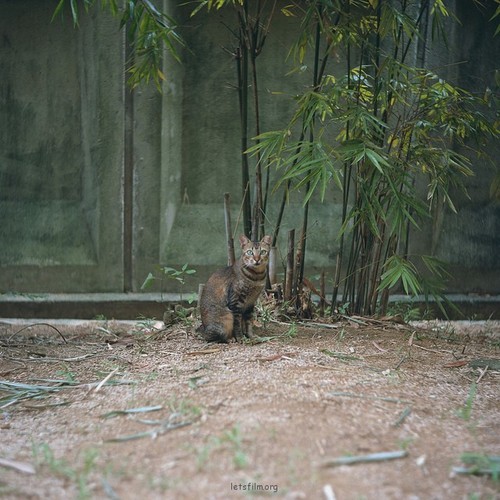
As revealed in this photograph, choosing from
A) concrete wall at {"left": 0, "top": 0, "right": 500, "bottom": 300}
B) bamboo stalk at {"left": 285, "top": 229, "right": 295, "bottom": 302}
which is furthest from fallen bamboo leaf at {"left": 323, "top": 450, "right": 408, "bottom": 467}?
concrete wall at {"left": 0, "top": 0, "right": 500, "bottom": 300}

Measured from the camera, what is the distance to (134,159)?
561 cm

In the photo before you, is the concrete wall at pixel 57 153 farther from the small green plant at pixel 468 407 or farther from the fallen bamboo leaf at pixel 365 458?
the fallen bamboo leaf at pixel 365 458

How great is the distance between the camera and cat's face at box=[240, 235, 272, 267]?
3.87 m

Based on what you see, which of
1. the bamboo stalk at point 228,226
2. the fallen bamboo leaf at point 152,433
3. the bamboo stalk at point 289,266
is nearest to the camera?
the fallen bamboo leaf at point 152,433

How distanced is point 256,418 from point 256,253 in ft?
5.46

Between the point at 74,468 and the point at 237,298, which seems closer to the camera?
the point at 74,468

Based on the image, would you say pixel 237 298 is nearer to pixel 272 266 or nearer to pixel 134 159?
pixel 272 266

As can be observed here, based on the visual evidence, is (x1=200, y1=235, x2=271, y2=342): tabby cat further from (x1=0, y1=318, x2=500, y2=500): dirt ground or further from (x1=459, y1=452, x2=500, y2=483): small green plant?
(x1=459, y1=452, x2=500, y2=483): small green plant

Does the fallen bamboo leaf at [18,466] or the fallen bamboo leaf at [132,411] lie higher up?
the fallen bamboo leaf at [132,411]

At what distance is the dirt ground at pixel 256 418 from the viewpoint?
1.88 meters

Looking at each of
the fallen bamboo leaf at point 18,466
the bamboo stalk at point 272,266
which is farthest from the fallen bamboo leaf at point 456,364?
the fallen bamboo leaf at point 18,466

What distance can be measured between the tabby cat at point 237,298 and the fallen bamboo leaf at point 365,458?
1884 millimetres

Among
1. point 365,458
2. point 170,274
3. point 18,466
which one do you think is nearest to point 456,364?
point 365,458

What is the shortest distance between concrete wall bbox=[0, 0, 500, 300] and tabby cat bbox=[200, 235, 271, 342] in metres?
1.57
